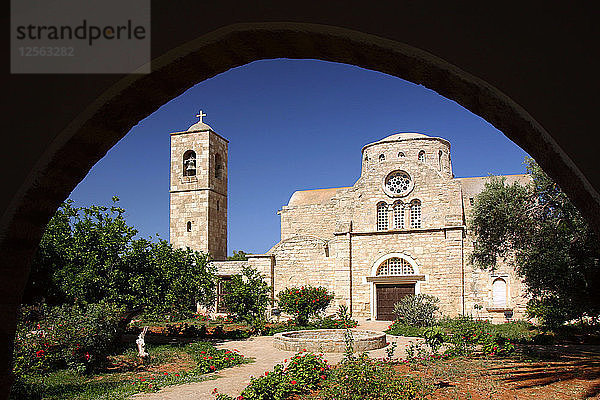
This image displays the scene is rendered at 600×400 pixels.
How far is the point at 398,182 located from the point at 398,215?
174 cm

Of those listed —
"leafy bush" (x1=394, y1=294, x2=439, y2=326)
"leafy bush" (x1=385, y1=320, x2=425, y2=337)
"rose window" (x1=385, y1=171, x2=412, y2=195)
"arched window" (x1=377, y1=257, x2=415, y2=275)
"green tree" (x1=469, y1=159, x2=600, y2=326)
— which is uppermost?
"rose window" (x1=385, y1=171, x2=412, y2=195)

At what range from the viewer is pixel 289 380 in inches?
316

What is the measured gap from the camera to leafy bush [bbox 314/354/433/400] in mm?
6719

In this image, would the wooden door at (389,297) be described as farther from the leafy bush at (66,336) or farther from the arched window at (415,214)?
the leafy bush at (66,336)

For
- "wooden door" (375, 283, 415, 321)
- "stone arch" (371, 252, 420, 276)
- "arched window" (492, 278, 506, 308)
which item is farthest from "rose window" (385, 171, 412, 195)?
"arched window" (492, 278, 506, 308)

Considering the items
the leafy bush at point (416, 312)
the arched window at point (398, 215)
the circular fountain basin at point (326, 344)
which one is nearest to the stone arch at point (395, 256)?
the arched window at point (398, 215)

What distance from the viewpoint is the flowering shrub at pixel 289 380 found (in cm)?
716

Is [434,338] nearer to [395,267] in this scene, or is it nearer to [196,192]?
[395,267]

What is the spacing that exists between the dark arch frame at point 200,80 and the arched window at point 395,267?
21.6 meters

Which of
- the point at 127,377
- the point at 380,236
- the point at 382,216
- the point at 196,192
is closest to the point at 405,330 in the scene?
the point at 380,236

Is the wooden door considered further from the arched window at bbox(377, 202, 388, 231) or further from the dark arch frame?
the dark arch frame

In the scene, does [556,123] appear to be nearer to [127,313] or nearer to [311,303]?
[127,313]

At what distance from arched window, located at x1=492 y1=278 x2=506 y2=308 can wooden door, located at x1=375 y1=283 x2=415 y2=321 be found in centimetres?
377

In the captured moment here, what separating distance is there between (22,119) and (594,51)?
8.06 ft
